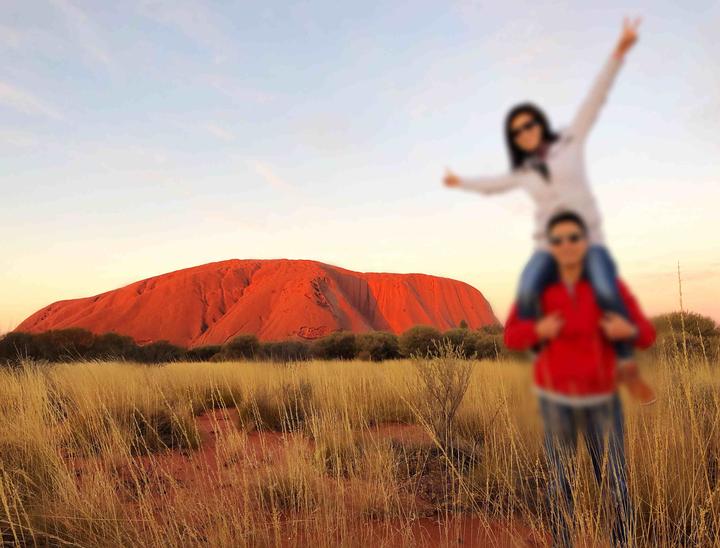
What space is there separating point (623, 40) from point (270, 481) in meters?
5.63

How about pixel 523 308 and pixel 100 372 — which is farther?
pixel 100 372

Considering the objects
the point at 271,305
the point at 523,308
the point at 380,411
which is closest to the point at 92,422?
the point at 380,411

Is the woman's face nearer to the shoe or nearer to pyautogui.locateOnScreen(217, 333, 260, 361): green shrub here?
the shoe

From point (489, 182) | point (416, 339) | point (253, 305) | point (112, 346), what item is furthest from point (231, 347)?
point (253, 305)

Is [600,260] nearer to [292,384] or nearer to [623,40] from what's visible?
[623,40]

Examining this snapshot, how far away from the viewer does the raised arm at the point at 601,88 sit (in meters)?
0.54

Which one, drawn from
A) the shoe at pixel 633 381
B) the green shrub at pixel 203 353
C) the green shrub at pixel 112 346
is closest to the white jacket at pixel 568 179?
the shoe at pixel 633 381

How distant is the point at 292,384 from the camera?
10.8m

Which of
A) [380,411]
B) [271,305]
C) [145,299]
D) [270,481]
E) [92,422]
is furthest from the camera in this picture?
[145,299]

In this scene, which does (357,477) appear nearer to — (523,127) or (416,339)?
(523,127)

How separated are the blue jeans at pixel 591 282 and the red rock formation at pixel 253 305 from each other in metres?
56.7

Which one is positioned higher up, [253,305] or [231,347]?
[253,305]

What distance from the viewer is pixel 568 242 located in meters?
0.48

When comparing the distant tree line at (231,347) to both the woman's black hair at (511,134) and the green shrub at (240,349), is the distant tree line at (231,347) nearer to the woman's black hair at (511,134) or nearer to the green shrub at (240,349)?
the green shrub at (240,349)
